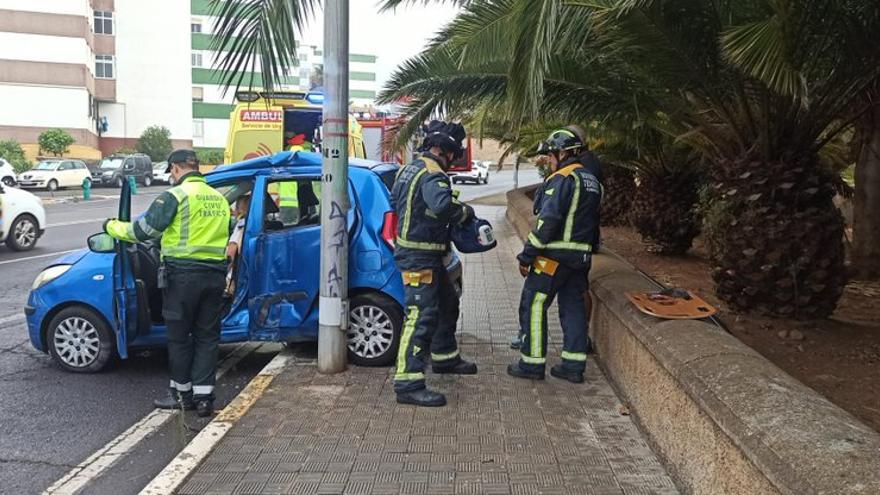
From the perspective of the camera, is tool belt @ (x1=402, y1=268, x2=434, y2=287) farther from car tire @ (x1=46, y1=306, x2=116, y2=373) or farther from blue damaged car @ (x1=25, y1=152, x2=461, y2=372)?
car tire @ (x1=46, y1=306, x2=116, y2=373)

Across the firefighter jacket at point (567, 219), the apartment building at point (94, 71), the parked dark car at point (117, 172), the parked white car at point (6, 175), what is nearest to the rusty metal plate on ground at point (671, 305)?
the firefighter jacket at point (567, 219)

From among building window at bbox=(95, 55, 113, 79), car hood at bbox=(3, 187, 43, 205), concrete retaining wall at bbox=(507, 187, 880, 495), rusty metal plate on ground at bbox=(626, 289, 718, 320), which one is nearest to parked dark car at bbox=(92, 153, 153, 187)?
building window at bbox=(95, 55, 113, 79)

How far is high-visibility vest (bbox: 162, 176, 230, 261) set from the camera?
16.1 feet

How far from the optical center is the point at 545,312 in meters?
5.29

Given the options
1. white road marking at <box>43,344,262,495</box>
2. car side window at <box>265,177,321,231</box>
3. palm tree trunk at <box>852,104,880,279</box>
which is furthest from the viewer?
palm tree trunk at <box>852,104,880,279</box>

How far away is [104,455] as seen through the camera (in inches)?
177

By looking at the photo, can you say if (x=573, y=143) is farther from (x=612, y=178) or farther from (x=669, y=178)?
(x=612, y=178)

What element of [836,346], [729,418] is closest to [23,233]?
[836,346]

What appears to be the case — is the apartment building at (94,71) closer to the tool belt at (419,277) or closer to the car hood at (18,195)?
the car hood at (18,195)

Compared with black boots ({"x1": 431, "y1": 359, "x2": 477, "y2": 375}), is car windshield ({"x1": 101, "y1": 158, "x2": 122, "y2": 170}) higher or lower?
higher

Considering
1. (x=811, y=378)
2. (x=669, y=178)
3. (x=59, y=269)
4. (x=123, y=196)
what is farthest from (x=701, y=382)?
(x=669, y=178)

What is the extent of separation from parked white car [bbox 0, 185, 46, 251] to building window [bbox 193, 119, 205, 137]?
47870 mm

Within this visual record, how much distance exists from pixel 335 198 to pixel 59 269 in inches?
93.5

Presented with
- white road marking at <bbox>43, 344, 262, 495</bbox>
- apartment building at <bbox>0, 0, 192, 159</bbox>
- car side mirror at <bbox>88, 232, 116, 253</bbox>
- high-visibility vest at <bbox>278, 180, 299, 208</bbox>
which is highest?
apartment building at <bbox>0, 0, 192, 159</bbox>
